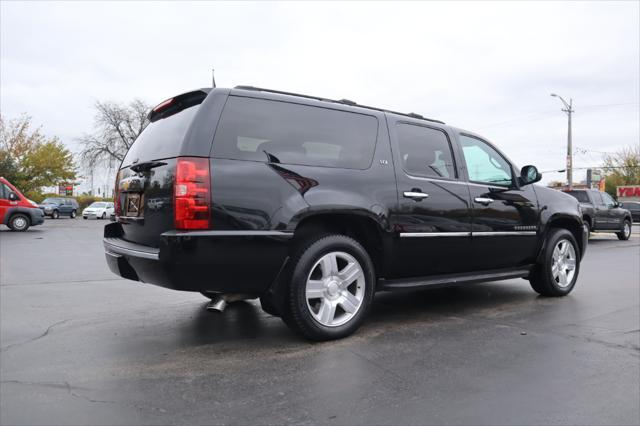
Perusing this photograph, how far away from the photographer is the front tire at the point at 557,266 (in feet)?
18.3

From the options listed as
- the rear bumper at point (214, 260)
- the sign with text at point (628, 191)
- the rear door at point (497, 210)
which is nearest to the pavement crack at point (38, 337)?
the rear bumper at point (214, 260)

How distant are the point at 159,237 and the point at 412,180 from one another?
2.13 metres

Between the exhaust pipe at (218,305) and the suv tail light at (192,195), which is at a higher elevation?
the suv tail light at (192,195)

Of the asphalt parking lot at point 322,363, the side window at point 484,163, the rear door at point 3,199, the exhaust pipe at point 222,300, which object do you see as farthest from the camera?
the rear door at point 3,199

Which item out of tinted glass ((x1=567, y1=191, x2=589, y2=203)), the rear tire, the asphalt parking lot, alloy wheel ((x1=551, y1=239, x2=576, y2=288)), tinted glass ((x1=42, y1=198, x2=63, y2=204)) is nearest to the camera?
the asphalt parking lot

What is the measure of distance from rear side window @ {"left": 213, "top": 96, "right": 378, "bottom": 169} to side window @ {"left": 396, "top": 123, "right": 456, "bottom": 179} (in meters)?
0.36

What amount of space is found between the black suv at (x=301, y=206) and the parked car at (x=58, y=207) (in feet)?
117

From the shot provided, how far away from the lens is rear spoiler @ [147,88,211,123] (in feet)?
12.1

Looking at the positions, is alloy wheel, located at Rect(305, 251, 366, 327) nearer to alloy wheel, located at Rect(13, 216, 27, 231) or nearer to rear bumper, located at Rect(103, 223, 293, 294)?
rear bumper, located at Rect(103, 223, 293, 294)

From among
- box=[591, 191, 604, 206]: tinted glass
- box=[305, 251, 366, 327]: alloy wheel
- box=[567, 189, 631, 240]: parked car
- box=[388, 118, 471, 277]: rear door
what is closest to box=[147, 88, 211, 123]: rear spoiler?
box=[305, 251, 366, 327]: alloy wheel

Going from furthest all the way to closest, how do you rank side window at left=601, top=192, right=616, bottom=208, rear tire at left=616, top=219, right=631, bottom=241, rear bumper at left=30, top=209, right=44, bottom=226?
rear bumper at left=30, top=209, right=44, bottom=226 < rear tire at left=616, top=219, right=631, bottom=241 < side window at left=601, top=192, right=616, bottom=208

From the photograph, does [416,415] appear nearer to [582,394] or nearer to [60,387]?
[582,394]

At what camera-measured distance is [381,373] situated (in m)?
3.15

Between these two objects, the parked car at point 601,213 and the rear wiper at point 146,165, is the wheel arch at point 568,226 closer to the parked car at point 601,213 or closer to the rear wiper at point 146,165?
the rear wiper at point 146,165
